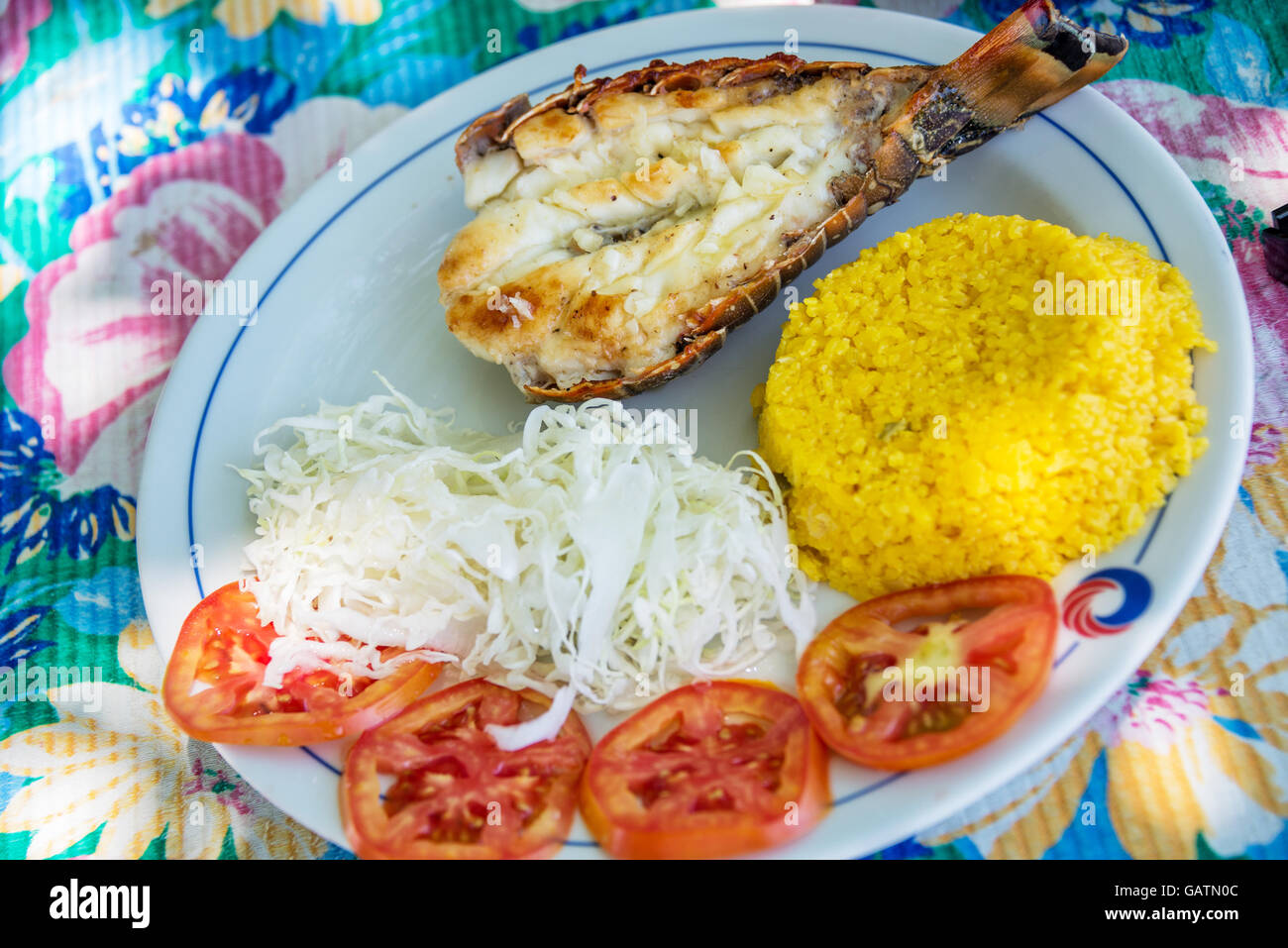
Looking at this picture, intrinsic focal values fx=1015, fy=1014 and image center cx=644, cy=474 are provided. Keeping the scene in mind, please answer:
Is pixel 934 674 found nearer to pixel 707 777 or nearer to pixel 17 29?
pixel 707 777

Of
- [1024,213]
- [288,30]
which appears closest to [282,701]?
[1024,213]

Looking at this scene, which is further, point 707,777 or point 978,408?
point 978,408

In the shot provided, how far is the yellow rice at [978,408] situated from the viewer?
238cm

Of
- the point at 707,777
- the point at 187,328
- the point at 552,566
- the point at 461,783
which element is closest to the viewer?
the point at 707,777

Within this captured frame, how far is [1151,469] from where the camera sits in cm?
238

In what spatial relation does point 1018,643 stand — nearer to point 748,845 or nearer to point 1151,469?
point 1151,469

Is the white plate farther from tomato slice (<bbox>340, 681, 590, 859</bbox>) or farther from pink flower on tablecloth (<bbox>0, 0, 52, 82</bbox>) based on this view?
pink flower on tablecloth (<bbox>0, 0, 52, 82</bbox>)

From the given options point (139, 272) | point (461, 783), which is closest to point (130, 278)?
point (139, 272)

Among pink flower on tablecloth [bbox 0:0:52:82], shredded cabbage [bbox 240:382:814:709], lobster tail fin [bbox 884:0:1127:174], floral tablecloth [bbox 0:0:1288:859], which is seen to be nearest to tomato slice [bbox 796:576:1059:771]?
shredded cabbage [bbox 240:382:814:709]

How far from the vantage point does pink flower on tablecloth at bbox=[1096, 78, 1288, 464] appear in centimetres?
281

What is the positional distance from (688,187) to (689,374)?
1.84ft

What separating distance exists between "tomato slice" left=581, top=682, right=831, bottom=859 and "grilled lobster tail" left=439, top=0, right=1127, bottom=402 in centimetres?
100

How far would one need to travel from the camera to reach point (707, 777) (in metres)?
2.19

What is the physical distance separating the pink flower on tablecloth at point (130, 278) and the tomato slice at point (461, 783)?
1793 mm
